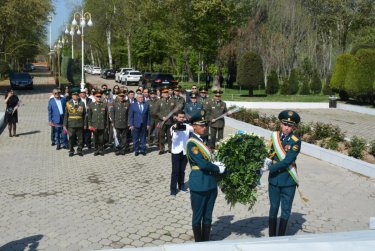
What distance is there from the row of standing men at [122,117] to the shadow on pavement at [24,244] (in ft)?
17.7

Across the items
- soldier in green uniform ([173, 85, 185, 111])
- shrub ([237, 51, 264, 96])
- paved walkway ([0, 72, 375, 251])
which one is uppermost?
shrub ([237, 51, 264, 96])

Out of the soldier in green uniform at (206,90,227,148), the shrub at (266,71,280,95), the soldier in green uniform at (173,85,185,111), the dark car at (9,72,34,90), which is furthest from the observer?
the dark car at (9,72,34,90)

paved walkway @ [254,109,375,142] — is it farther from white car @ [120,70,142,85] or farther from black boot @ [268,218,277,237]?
white car @ [120,70,142,85]

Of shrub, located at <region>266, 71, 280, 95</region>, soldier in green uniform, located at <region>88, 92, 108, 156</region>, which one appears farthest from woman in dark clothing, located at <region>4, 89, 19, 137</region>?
shrub, located at <region>266, 71, 280, 95</region>

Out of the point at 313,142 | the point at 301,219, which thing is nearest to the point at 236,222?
the point at 301,219

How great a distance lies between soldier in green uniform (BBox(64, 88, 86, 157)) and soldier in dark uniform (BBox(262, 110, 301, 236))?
22.2 ft

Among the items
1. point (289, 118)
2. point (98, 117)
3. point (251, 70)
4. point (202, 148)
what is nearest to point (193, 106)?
point (98, 117)

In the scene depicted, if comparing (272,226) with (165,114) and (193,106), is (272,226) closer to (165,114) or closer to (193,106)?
(193,106)

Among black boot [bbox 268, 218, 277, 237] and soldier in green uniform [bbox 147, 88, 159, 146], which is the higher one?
soldier in green uniform [bbox 147, 88, 159, 146]

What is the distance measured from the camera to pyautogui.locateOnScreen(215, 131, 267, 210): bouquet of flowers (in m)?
5.52

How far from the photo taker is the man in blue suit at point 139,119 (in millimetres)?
11297

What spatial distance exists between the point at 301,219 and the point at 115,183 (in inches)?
152

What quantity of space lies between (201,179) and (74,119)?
6.70 m

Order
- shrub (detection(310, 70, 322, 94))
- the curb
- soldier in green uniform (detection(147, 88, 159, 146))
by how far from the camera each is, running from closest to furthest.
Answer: the curb < soldier in green uniform (detection(147, 88, 159, 146)) < shrub (detection(310, 70, 322, 94))
